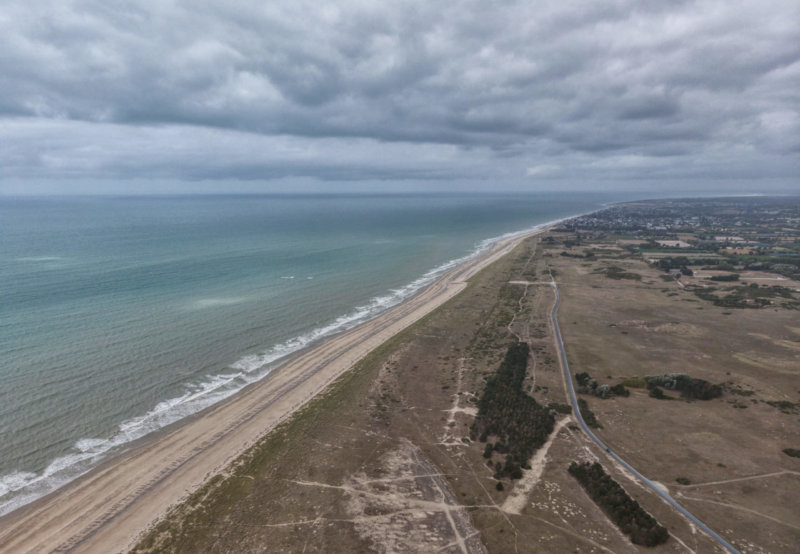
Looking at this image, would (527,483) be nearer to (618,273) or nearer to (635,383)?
(635,383)

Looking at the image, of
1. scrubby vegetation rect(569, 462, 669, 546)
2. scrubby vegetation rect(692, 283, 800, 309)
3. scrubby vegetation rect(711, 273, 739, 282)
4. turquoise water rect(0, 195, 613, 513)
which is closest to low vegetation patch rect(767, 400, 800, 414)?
scrubby vegetation rect(569, 462, 669, 546)

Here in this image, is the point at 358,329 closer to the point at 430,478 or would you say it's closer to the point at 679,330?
the point at 430,478

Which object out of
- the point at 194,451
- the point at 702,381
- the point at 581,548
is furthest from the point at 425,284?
the point at 581,548

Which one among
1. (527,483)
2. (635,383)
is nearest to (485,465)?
(527,483)

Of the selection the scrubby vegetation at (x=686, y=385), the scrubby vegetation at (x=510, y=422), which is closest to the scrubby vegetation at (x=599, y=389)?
the scrubby vegetation at (x=686, y=385)

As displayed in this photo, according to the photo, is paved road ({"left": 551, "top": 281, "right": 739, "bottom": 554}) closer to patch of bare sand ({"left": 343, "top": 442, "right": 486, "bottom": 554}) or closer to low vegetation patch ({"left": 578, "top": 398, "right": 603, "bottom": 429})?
low vegetation patch ({"left": 578, "top": 398, "right": 603, "bottom": 429})
